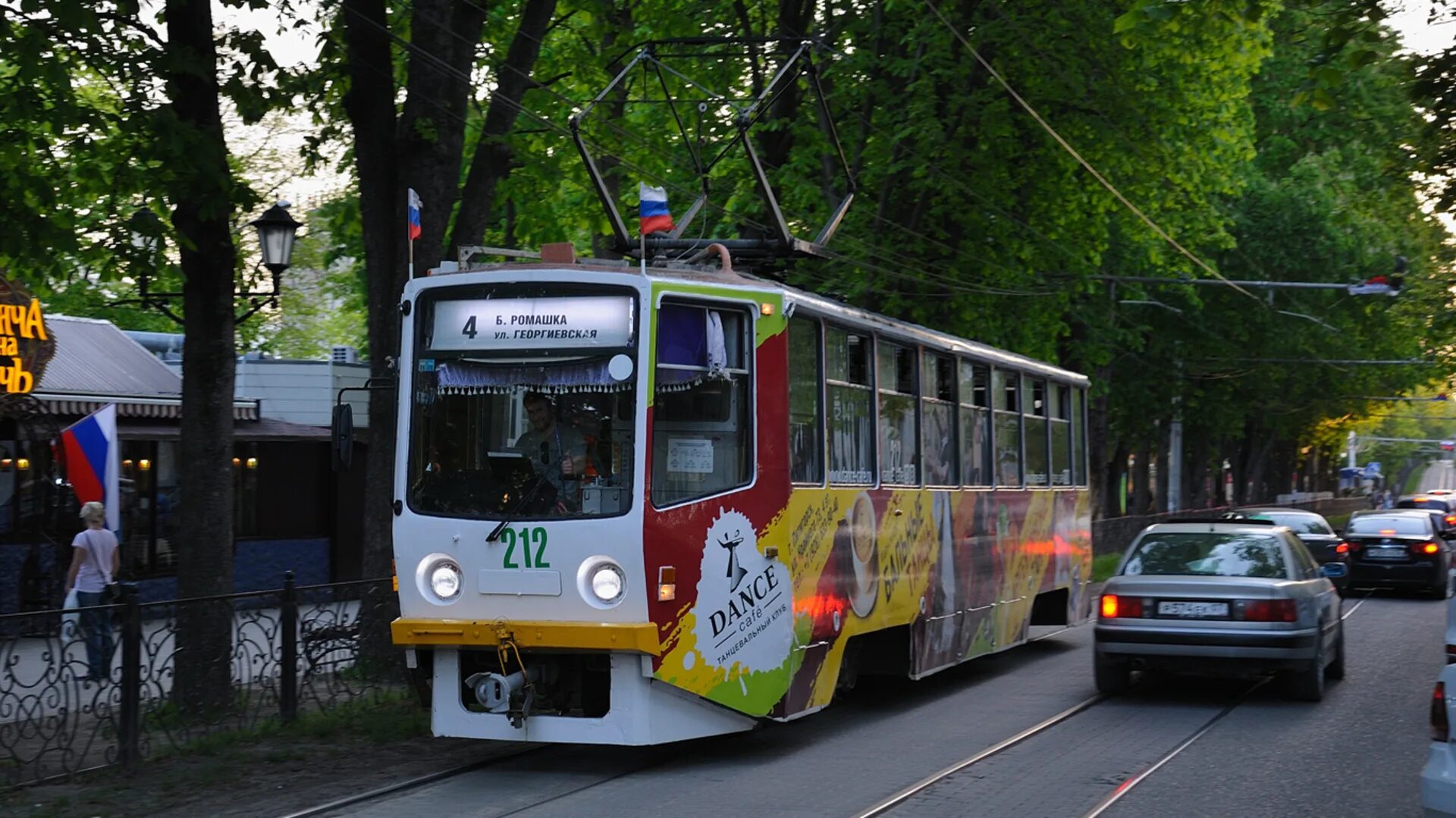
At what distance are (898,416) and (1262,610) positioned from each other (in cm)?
324

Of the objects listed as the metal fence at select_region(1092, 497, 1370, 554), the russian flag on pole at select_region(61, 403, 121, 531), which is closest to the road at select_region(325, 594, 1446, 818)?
the russian flag on pole at select_region(61, 403, 121, 531)

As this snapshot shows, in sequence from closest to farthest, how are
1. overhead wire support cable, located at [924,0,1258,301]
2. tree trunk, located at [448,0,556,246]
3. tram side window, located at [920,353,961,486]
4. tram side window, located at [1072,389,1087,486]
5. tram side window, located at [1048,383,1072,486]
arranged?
tram side window, located at [920,353,961,486], tree trunk, located at [448,0,556,246], tram side window, located at [1048,383,1072,486], tram side window, located at [1072,389,1087,486], overhead wire support cable, located at [924,0,1258,301]

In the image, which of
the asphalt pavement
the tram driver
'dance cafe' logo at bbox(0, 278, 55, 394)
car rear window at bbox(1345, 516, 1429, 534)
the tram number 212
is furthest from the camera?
car rear window at bbox(1345, 516, 1429, 534)

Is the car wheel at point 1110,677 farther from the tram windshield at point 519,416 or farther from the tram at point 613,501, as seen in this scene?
the tram windshield at point 519,416

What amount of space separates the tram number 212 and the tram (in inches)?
0.7

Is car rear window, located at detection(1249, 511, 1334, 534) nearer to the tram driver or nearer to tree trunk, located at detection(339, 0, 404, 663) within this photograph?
tree trunk, located at detection(339, 0, 404, 663)

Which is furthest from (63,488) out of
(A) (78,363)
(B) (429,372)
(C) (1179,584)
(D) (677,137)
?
(C) (1179,584)

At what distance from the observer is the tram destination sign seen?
34.4ft

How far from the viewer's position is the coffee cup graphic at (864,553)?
41.2 ft

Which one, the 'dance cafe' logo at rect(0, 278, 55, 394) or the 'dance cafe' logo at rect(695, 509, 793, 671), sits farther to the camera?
the 'dance cafe' logo at rect(0, 278, 55, 394)

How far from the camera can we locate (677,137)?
1123 inches

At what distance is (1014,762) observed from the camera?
36.6 feet

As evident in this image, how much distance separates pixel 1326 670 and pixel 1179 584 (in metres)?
3.06

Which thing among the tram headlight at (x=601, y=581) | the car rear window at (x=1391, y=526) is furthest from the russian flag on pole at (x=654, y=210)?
the car rear window at (x=1391, y=526)
